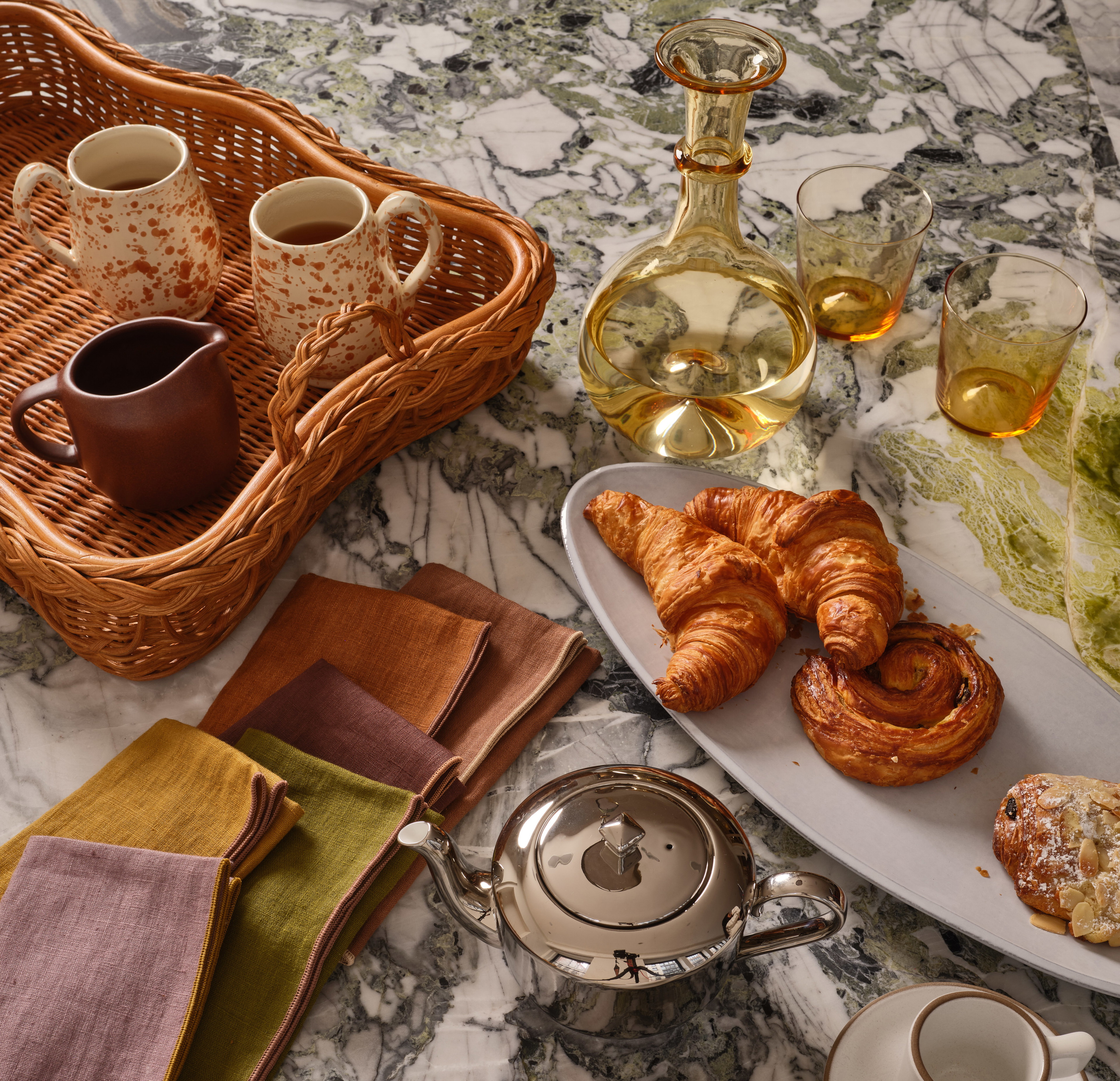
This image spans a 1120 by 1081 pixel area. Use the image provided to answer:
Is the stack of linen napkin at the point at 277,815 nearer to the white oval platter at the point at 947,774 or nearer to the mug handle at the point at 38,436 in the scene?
the white oval platter at the point at 947,774

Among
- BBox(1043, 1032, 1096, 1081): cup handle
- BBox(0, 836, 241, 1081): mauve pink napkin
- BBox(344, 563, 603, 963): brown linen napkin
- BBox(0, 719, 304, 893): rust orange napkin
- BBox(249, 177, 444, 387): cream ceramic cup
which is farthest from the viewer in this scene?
BBox(249, 177, 444, 387): cream ceramic cup

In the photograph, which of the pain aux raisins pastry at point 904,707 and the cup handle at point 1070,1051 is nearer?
the cup handle at point 1070,1051

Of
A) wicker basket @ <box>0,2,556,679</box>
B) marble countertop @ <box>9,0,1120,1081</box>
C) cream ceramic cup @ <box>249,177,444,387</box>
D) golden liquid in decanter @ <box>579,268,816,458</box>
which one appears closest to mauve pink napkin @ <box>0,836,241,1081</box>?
marble countertop @ <box>9,0,1120,1081</box>

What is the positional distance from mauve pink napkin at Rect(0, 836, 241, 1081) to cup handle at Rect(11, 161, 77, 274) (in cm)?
69

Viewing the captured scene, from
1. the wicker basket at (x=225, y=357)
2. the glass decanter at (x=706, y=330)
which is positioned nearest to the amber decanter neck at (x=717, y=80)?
the glass decanter at (x=706, y=330)

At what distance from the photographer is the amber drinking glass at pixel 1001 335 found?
3.86ft

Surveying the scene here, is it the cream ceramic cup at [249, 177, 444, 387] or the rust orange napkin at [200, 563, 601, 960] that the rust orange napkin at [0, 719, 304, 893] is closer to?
the rust orange napkin at [200, 563, 601, 960]

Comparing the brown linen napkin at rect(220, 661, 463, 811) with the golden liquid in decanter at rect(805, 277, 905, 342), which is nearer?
the brown linen napkin at rect(220, 661, 463, 811)

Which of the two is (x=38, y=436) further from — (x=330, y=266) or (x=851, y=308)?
(x=851, y=308)

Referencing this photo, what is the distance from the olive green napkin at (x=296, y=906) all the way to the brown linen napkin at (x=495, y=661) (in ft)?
0.32

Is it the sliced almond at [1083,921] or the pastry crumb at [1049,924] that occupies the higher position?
the sliced almond at [1083,921]

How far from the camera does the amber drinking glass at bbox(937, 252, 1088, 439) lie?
46.3 inches

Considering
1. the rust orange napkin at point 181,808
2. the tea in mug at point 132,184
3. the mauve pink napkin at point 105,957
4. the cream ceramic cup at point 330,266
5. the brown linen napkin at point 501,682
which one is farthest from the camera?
the tea in mug at point 132,184

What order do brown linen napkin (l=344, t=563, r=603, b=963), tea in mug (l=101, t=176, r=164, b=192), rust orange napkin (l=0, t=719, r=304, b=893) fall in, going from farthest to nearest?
tea in mug (l=101, t=176, r=164, b=192)
brown linen napkin (l=344, t=563, r=603, b=963)
rust orange napkin (l=0, t=719, r=304, b=893)
